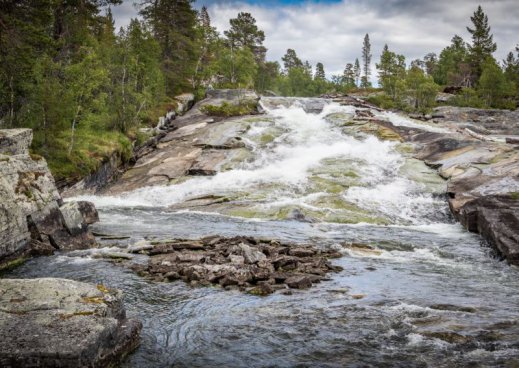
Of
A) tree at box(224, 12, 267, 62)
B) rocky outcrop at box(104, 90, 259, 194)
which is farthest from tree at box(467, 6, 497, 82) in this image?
rocky outcrop at box(104, 90, 259, 194)

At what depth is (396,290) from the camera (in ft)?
43.5

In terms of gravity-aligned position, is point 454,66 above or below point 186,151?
above

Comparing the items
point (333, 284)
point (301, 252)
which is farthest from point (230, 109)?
point (333, 284)

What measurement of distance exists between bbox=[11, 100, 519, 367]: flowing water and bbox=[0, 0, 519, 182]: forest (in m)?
7.07

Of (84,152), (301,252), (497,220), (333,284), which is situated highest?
(84,152)

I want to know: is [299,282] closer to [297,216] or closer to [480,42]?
[297,216]

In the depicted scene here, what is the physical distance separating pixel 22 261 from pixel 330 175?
Answer: 24.0 meters

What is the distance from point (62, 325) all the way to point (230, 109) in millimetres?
52929

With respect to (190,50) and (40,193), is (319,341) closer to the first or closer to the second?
(40,193)

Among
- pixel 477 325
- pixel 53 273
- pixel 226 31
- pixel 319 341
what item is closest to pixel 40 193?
pixel 53 273

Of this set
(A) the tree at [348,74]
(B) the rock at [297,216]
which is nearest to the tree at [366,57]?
(A) the tree at [348,74]

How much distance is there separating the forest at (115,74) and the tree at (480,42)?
21cm

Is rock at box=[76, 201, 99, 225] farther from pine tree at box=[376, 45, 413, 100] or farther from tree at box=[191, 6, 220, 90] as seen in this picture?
pine tree at box=[376, 45, 413, 100]

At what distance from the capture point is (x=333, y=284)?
14.0 meters
